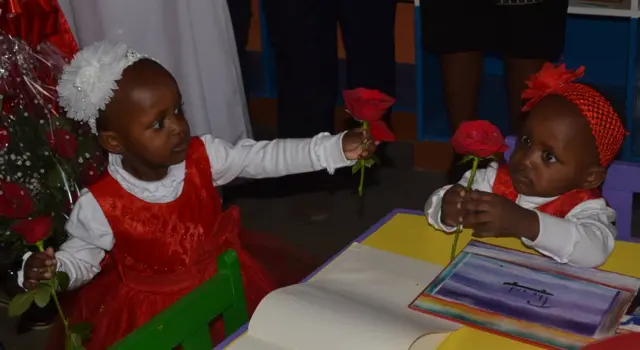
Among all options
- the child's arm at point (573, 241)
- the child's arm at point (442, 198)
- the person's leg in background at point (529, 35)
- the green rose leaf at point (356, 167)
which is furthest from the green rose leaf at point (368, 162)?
the person's leg in background at point (529, 35)

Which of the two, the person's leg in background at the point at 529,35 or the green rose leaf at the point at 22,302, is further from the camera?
the person's leg in background at the point at 529,35

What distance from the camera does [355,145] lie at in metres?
1.66

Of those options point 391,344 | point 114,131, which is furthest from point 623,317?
point 114,131

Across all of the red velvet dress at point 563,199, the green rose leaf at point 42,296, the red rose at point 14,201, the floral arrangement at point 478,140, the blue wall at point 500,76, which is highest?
the floral arrangement at point 478,140

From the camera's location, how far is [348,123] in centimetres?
360

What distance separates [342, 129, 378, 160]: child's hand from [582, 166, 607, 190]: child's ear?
1.20ft

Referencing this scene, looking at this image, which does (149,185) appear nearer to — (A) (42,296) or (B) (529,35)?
(A) (42,296)

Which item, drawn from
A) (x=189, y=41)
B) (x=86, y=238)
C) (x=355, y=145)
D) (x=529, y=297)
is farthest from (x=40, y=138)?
(x=529, y=297)

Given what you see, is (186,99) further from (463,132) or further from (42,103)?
(463,132)

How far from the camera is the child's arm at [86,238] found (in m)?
1.76

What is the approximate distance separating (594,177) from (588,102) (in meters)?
0.13

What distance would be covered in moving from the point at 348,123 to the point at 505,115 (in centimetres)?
60

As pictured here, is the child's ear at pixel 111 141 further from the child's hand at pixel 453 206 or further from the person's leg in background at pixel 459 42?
the person's leg in background at pixel 459 42

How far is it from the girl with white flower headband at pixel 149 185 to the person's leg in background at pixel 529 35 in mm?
1129
